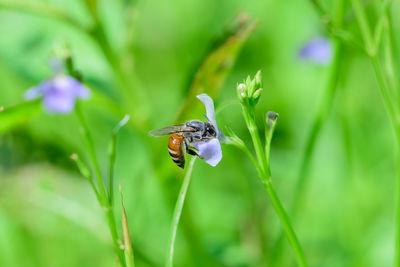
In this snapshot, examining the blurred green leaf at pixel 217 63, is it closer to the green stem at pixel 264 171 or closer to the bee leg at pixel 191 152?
the bee leg at pixel 191 152

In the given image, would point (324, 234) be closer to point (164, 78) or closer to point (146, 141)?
point (146, 141)

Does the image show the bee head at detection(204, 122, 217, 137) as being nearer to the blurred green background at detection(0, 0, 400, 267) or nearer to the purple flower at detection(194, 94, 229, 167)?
the purple flower at detection(194, 94, 229, 167)

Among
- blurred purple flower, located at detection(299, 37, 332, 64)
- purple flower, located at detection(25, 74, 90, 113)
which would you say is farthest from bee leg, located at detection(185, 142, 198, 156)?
blurred purple flower, located at detection(299, 37, 332, 64)

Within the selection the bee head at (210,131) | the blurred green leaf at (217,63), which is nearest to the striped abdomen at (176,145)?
the bee head at (210,131)

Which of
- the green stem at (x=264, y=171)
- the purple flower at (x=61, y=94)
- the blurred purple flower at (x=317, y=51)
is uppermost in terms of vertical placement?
the blurred purple flower at (x=317, y=51)

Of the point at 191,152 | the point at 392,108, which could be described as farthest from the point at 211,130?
the point at 392,108

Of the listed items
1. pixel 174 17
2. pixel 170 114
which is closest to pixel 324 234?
pixel 170 114
